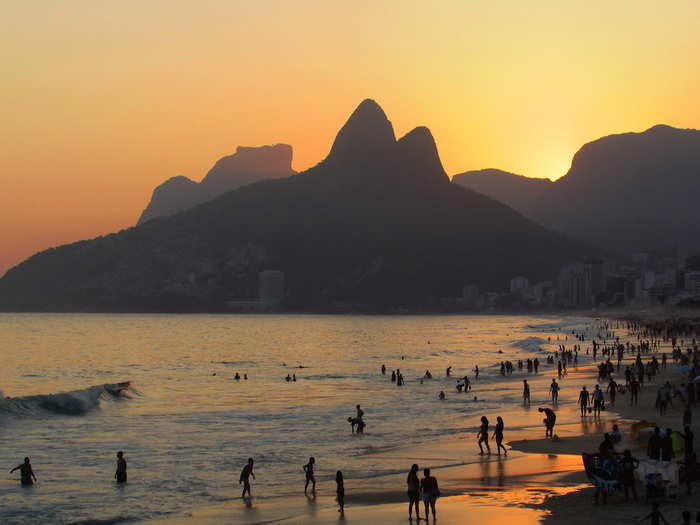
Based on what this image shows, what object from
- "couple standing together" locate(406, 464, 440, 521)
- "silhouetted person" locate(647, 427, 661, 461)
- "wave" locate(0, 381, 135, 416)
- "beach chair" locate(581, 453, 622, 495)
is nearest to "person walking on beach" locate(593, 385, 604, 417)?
"beach chair" locate(581, 453, 622, 495)

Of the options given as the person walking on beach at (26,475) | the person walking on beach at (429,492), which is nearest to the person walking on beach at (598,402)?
the person walking on beach at (429,492)

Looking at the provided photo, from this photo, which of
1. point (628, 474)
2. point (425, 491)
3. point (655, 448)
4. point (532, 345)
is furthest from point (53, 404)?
point (532, 345)

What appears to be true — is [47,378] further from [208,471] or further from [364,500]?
[364,500]

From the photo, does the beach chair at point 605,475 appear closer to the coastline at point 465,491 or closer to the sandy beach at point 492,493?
the sandy beach at point 492,493

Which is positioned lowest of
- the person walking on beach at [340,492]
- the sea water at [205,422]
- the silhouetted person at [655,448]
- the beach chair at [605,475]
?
the sea water at [205,422]

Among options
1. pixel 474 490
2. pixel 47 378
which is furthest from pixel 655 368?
pixel 47 378

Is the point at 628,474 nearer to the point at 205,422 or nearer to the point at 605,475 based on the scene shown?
the point at 605,475
